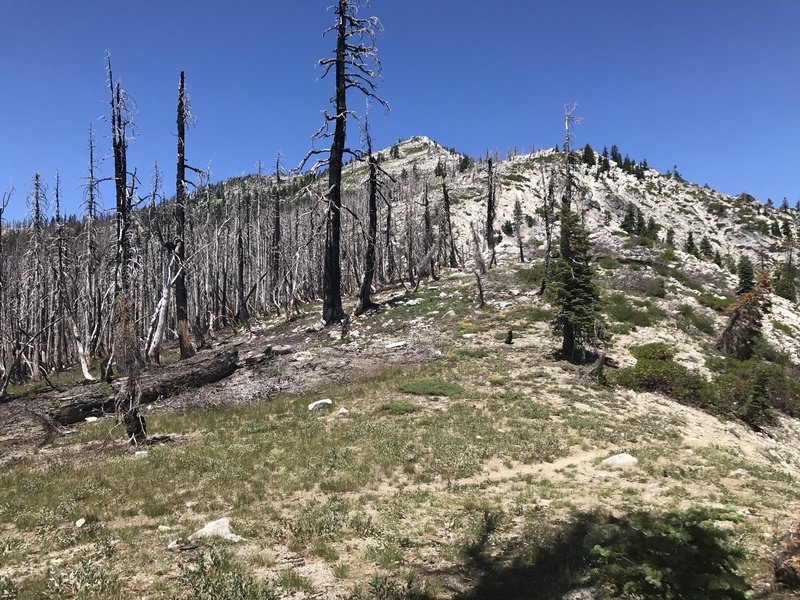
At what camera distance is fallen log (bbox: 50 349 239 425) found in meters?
15.2

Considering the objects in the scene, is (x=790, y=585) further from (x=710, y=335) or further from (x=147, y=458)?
(x=710, y=335)

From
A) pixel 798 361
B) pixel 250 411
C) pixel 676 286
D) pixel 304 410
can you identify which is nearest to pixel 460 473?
pixel 304 410

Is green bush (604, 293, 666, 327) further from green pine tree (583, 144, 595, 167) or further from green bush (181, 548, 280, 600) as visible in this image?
green pine tree (583, 144, 595, 167)

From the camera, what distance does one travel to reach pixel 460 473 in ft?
32.1

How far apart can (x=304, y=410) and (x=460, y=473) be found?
608 cm

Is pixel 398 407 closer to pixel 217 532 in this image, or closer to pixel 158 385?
pixel 217 532

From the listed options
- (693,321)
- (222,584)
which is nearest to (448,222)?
(693,321)

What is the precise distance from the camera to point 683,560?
14.1 feet

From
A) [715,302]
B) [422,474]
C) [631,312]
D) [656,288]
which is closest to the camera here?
[422,474]

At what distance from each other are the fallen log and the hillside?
0.19 meters

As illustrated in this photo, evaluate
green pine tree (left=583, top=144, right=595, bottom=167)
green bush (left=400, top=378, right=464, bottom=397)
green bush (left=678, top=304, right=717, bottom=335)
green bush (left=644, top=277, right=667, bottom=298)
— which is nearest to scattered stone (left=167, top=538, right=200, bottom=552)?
green bush (left=400, top=378, right=464, bottom=397)

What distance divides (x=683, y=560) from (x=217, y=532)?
600cm

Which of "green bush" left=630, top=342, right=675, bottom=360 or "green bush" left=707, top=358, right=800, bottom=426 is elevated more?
"green bush" left=630, top=342, right=675, bottom=360

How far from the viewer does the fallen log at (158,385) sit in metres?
15.2
